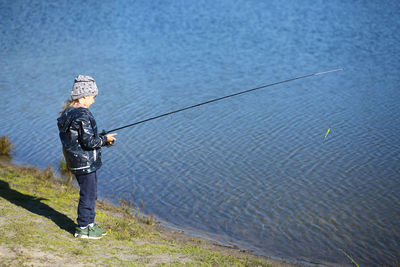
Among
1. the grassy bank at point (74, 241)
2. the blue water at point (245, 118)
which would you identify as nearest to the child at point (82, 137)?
the grassy bank at point (74, 241)

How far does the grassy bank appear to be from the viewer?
397 centimetres

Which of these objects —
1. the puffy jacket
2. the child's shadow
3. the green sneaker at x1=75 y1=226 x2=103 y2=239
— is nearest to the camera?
the puffy jacket

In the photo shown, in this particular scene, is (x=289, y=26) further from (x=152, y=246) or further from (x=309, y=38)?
(x=152, y=246)

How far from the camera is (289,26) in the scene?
18297 millimetres

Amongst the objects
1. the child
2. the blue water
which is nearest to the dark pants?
the child

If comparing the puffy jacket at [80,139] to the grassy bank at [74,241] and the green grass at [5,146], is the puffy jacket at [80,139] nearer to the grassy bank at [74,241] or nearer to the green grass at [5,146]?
the grassy bank at [74,241]

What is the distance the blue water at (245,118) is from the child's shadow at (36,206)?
5.61 ft

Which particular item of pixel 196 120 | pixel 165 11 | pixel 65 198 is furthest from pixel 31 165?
pixel 165 11

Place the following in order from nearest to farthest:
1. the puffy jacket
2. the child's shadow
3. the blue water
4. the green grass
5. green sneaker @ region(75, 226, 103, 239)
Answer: the puffy jacket → green sneaker @ region(75, 226, 103, 239) → the child's shadow → the blue water → the green grass

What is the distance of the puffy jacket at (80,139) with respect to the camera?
4.07 m

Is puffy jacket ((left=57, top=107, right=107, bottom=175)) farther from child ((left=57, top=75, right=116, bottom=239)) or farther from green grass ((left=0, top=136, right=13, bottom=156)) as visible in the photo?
green grass ((left=0, top=136, right=13, bottom=156))

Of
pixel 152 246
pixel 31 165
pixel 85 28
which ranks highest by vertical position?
pixel 85 28

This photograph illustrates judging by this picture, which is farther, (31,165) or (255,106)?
(255,106)

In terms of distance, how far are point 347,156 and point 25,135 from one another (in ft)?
19.2
